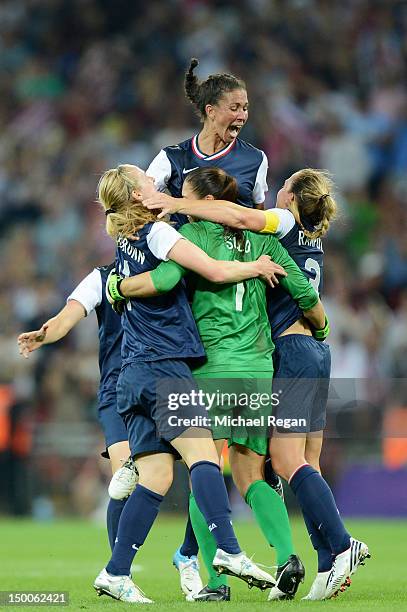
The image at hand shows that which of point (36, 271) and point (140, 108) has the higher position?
point (140, 108)

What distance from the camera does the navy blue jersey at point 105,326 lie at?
6.46 meters

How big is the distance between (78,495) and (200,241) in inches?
302

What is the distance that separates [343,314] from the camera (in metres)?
13.1

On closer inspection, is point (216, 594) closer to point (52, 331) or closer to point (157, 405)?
point (157, 405)

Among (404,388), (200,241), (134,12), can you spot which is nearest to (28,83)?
(134,12)

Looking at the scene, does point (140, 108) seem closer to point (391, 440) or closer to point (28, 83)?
point (28, 83)

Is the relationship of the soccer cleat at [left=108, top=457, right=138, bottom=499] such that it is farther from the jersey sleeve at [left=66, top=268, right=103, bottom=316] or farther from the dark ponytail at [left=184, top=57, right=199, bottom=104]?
the dark ponytail at [left=184, top=57, right=199, bottom=104]

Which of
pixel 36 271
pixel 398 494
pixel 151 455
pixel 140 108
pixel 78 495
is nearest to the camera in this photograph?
pixel 151 455

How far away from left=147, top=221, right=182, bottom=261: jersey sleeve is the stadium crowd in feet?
24.5

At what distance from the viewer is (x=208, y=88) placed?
20.8ft

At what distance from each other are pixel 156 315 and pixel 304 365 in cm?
78

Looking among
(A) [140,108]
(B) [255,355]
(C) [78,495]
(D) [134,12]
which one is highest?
(D) [134,12]

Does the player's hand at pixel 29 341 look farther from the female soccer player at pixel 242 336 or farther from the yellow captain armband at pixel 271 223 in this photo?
the yellow captain armband at pixel 271 223

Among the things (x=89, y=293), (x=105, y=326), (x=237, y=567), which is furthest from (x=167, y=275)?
(x=237, y=567)
